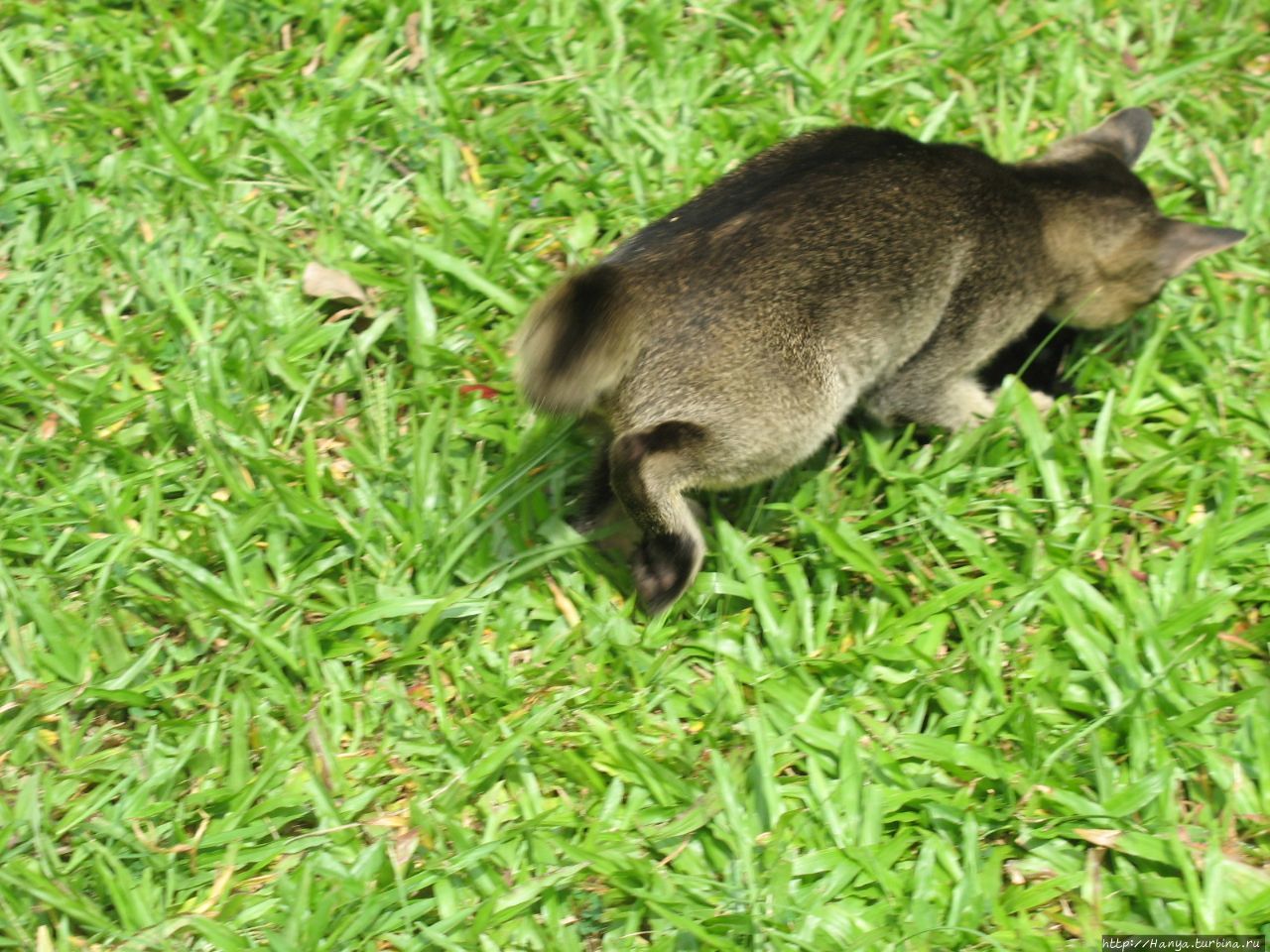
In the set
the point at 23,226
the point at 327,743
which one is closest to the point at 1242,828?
the point at 327,743

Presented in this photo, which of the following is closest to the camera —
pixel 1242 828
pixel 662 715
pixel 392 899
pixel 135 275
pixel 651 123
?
pixel 392 899

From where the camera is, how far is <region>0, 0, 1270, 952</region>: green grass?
10.2 ft

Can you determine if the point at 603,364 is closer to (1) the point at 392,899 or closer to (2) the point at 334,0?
(1) the point at 392,899

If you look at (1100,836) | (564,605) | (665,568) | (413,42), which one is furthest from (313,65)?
(1100,836)

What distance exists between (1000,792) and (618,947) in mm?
1096

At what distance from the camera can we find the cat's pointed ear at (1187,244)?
4.08m

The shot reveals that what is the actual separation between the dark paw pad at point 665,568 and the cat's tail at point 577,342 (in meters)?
0.45

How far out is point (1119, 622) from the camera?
356 centimetres

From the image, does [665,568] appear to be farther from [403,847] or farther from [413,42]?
[413,42]

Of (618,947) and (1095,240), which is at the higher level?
(1095,240)

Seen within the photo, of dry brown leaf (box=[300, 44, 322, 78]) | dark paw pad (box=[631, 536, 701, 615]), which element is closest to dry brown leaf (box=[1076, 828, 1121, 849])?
dark paw pad (box=[631, 536, 701, 615])

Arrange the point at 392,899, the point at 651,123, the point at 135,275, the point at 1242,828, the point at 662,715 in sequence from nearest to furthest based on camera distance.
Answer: the point at 392,899 → the point at 1242,828 → the point at 662,715 → the point at 135,275 → the point at 651,123

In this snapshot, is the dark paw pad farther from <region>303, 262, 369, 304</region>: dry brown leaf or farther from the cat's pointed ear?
the cat's pointed ear

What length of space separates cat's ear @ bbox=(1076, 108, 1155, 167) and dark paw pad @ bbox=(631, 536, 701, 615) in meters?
2.31
